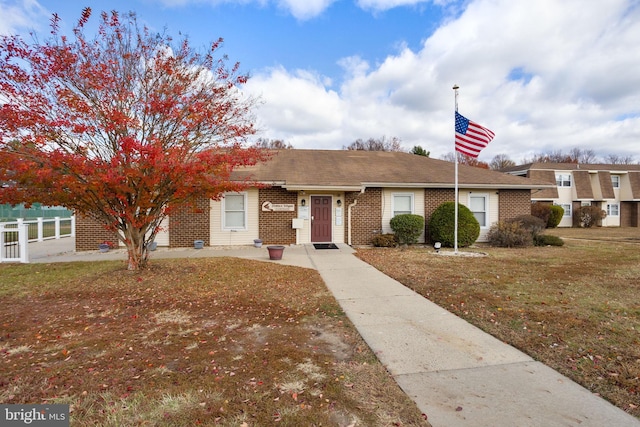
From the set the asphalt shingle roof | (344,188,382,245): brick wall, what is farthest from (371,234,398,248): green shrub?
the asphalt shingle roof

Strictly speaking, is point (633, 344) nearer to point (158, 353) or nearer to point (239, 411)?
point (239, 411)

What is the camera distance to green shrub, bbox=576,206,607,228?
2708 centimetres

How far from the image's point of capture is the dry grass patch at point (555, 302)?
3.29m

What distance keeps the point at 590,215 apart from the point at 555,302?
2854 cm

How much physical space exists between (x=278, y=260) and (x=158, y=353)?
597cm

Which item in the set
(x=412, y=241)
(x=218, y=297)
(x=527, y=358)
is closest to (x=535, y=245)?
(x=412, y=241)

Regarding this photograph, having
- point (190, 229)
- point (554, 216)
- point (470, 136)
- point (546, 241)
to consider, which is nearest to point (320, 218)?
point (190, 229)

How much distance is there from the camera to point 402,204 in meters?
13.5

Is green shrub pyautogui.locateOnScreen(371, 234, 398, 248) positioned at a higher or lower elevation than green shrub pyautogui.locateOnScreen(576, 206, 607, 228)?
lower

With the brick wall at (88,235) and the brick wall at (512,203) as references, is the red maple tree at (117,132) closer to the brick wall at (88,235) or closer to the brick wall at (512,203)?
the brick wall at (88,235)

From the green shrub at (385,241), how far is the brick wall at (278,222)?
321cm

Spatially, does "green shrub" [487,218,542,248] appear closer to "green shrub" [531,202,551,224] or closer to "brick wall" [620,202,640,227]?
"green shrub" [531,202,551,224]

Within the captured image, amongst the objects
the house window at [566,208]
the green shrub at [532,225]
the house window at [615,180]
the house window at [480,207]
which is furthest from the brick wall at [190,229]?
the house window at [615,180]

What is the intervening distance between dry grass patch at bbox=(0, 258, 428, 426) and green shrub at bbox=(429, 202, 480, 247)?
7821 mm
